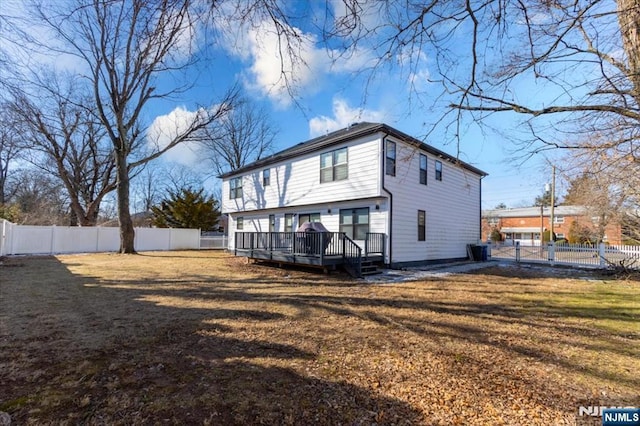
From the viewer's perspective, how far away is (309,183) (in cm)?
1413

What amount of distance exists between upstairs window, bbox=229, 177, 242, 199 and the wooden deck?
298 inches

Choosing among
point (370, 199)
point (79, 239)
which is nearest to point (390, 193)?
point (370, 199)

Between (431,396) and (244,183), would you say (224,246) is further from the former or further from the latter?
(431,396)

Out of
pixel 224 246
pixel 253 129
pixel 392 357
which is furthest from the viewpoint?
pixel 253 129

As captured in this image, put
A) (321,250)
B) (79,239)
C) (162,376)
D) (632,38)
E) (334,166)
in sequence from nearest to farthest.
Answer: (162,376) → (632,38) → (321,250) → (334,166) → (79,239)

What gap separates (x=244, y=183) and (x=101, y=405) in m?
17.2

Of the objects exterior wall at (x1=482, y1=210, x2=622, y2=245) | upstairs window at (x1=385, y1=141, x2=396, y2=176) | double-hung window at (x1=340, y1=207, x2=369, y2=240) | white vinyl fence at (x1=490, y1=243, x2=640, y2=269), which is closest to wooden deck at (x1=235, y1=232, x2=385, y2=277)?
double-hung window at (x1=340, y1=207, x2=369, y2=240)

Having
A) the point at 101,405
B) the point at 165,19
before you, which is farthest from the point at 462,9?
the point at 101,405

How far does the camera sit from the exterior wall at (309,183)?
11642 mm

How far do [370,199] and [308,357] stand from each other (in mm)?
8830

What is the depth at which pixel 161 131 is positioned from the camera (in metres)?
19.9

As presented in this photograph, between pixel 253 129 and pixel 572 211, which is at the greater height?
pixel 253 129

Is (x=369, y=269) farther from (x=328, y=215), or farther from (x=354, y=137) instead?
(x=354, y=137)

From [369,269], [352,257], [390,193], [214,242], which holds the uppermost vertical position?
[390,193]
